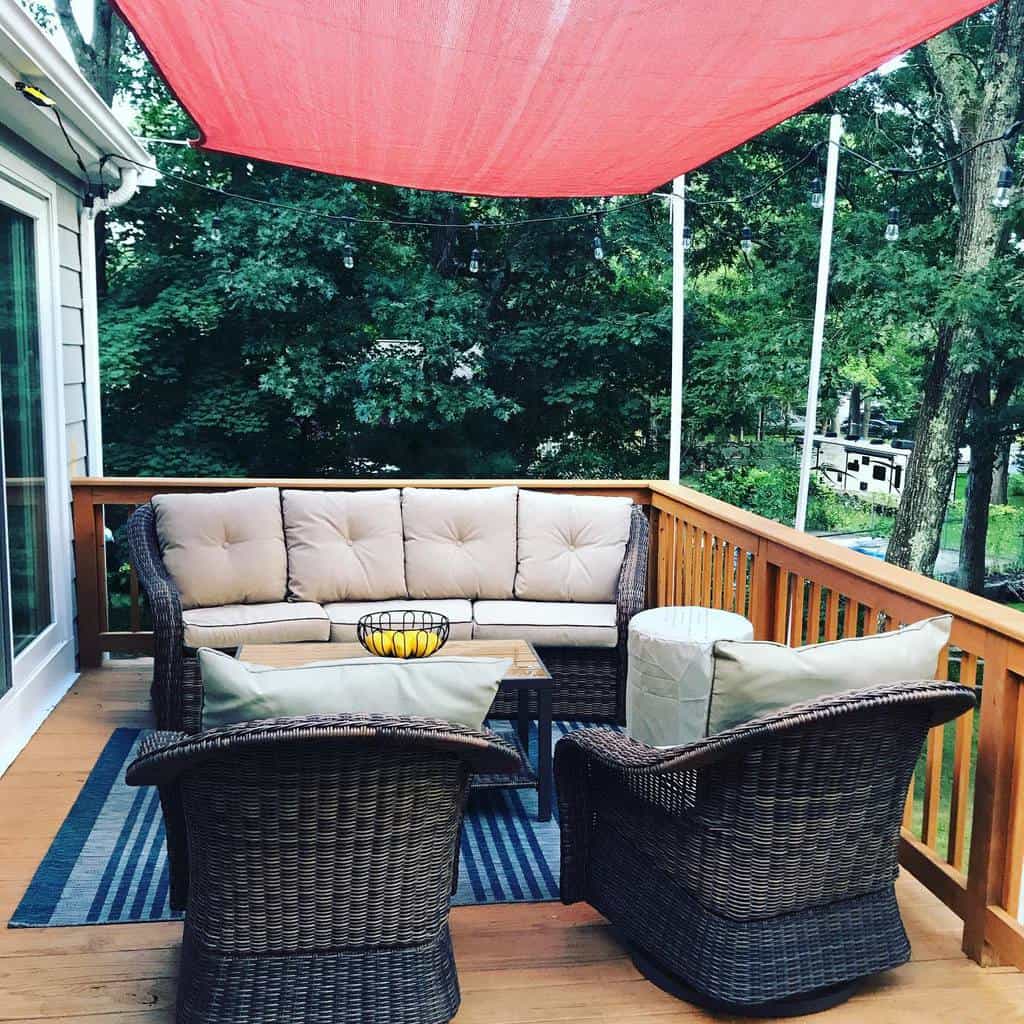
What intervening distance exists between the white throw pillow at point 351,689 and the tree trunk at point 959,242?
9.32 meters

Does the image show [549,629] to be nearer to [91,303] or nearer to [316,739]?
[316,739]

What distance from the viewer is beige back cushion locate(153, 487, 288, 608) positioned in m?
4.54

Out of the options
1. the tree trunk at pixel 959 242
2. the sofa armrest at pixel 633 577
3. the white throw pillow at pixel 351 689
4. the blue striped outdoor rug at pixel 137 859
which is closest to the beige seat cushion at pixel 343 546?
the sofa armrest at pixel 633 577

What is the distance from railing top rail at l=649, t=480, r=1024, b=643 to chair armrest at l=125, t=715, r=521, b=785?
3.91 feet

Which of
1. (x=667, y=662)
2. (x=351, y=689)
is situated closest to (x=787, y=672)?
(x=351, y=689)

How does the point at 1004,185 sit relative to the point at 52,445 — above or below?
above

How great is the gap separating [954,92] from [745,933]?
36.4 ft

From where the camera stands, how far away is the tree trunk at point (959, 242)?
1066cm

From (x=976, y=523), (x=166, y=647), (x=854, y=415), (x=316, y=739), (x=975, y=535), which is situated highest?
(x=854, y=415)

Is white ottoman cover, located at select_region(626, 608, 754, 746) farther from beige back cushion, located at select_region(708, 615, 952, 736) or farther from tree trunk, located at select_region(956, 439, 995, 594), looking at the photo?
tree trunk, located at select_region(956, 439, 995, 594)

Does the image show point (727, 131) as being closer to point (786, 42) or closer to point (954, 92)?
point (786, 42)

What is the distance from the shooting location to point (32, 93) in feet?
11.7

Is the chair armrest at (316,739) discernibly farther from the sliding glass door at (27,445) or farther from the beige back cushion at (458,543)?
the beige back cushion at (458,543)

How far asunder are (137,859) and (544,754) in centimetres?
127
